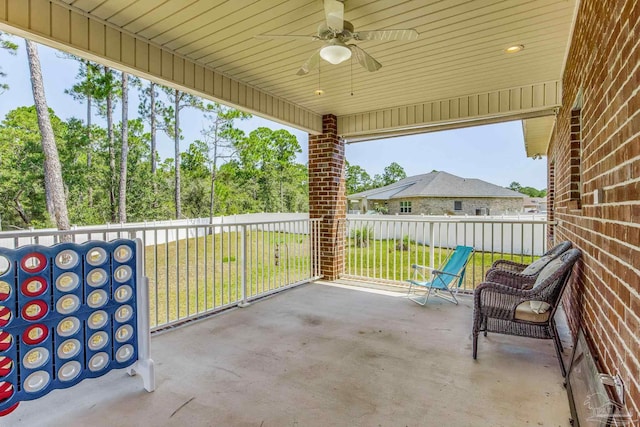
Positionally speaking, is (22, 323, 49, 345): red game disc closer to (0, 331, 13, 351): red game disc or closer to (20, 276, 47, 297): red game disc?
(0, 331, 13, 351): red game disc

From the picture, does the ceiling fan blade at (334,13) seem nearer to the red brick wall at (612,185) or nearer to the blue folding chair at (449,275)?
the red brick wall at (612,185)

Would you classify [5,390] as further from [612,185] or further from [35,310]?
[612,185]

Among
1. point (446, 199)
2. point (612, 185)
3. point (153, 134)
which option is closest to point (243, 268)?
point (612, 185)

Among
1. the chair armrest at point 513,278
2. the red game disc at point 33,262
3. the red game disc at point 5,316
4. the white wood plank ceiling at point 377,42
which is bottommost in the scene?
the chair armrest at point 513,278

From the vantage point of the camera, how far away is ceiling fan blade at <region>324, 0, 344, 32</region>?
2152 millimetres

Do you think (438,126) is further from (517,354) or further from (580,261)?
(517,354)

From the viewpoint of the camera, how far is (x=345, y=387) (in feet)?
6.99

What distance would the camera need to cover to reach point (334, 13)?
220 cm

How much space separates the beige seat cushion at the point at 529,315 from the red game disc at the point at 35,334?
3135mm

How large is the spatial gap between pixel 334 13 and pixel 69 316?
2.54 m

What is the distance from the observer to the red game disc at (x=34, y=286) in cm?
177

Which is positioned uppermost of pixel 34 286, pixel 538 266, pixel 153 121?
pixel 153 121

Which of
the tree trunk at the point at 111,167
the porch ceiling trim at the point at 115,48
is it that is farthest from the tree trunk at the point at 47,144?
the porch ceiling trim at the point at 115,48

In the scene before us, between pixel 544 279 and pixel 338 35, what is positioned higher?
pixel 338 35
